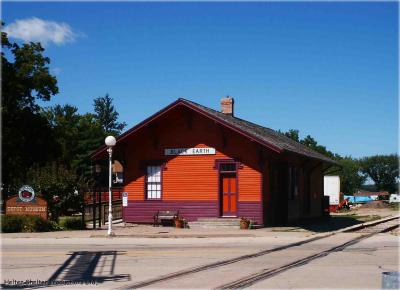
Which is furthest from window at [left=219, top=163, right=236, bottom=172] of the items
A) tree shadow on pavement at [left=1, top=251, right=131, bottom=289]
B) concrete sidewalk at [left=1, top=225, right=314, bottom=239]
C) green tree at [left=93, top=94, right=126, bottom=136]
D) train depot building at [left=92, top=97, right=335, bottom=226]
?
green tree at [left=93, top=94, right=126, bottom=136]

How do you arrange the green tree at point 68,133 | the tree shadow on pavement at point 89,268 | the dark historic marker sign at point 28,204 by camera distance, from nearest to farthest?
the tree shadow on pavement at point 89,268
the dark historic marker sign at point 28,204
the green tree at point 68,133

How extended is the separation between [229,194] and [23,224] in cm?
887

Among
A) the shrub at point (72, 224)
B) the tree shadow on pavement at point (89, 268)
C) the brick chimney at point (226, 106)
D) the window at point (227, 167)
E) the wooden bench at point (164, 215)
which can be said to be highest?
the brick chimney at point (226, 106)

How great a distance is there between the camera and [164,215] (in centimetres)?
2772

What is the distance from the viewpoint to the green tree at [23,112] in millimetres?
46656

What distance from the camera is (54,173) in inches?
1065

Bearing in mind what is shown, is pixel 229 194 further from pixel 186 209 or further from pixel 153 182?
pixel 153 182

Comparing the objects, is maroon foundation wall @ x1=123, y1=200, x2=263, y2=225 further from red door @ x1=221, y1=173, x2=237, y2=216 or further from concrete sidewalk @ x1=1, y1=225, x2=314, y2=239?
concrete sidewalk @ x1=1, y1=225, x2=314, y2=239

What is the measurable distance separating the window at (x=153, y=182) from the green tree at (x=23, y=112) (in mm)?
20333

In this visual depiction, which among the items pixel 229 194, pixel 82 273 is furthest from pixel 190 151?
pixel 82 273

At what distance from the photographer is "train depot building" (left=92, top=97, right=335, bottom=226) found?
2655cm

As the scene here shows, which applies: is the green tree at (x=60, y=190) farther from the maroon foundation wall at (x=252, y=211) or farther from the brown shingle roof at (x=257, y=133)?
the maroon foundation wall at (x=252, y=211)

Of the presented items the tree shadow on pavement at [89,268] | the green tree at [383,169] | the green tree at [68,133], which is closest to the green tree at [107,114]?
the green tree at [68,133]

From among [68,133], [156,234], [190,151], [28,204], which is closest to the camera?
[156,234]
